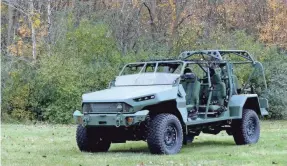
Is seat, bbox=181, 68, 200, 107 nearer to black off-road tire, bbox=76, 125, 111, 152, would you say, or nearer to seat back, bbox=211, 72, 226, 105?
seat back, bbox=211, 72, 226, 105

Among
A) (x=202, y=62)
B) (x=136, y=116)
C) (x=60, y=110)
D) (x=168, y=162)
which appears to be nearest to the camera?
(x=168, y=162)

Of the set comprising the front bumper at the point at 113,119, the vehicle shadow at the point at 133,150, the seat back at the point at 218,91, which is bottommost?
the vehicle shadow at the point at 133,150

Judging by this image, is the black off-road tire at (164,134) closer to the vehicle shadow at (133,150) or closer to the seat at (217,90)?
the vehicle shadow at (133,150)

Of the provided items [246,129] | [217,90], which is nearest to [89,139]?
[217,90]

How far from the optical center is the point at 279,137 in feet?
50.7

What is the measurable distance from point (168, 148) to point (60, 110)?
43.9 ft

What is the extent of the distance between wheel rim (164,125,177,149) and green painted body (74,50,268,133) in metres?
0.46

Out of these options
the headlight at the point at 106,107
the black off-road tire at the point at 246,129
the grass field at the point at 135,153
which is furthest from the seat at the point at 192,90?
the headlight at the point at 106,107

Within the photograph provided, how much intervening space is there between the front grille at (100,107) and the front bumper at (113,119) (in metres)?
0.15

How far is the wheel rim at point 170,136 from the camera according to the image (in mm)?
11381

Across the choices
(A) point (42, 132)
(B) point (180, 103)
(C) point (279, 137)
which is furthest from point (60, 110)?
(B) point (180, 103)

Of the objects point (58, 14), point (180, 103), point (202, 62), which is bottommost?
point (180, 103)

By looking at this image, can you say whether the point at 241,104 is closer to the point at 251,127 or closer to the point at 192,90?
the point at 251,127

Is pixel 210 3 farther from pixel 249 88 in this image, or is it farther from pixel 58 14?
pixel 249 88
